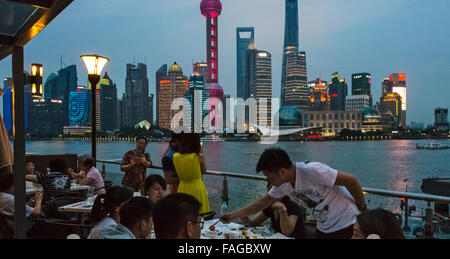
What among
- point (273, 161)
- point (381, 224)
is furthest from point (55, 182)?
point (381, 224)

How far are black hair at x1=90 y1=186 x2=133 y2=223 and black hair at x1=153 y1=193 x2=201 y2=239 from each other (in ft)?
3.45

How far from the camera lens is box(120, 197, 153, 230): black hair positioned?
241 centimetres

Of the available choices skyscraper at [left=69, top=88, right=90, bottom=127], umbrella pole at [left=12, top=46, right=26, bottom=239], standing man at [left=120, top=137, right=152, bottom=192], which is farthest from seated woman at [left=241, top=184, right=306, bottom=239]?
skyscraper at [left=69, top=88, right=90, bottom=127]

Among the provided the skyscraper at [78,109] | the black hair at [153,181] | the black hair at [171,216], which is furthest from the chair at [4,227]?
the skyscraper at [78,109]

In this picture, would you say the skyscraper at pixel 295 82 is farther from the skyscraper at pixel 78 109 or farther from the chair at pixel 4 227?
the chair at pixel 4 227

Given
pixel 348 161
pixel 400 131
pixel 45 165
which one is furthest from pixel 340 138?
pixel 45 165

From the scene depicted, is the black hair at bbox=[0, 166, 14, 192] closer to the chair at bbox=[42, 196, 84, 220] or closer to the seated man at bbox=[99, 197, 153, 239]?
the chair at bbox=[42, 196, 84, 220]

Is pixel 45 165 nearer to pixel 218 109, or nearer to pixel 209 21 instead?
pixel 218 109

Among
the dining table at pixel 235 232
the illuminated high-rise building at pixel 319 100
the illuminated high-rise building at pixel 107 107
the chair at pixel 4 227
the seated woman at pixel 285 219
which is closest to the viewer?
the dining table at pixel 235 232

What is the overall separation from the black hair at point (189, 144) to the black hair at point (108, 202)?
1.14m

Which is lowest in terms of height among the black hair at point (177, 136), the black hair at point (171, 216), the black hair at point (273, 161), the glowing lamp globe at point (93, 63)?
the black hair at point (171, 216)

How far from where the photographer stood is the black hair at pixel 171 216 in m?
1.88

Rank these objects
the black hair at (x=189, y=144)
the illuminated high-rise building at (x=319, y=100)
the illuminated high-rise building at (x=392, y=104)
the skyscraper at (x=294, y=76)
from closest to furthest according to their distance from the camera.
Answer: the black hair at (x=189, y=144)
the skyscraper at (x=294, y=76)
the illuminated high-rise building at (x=392, y=104)
the illuminated high-rise building at (x=319, y=100)

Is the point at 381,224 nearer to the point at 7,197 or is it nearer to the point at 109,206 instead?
the point at 109,206
